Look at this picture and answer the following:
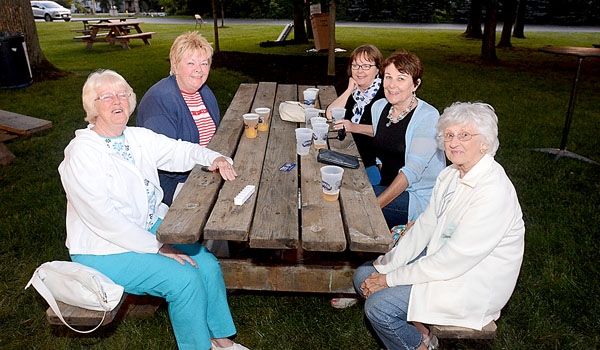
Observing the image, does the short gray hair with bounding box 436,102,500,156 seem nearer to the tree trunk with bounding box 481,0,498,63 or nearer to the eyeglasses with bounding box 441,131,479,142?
the eyeglasses with bounding box 441,131,479,142

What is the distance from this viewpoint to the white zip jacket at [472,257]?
7.08ft

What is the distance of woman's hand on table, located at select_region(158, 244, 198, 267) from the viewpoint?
2588 millimetres

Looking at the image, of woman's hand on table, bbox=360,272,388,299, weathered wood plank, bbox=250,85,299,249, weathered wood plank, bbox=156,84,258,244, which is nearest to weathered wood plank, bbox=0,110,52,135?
weathered wood plank, bbox=156,84,258,244

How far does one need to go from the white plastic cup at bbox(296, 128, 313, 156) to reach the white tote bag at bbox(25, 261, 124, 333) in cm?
157

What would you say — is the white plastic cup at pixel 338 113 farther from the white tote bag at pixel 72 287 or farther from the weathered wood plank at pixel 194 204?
the white tote bag at pixel 72 287

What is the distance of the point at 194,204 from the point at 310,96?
2217 mm

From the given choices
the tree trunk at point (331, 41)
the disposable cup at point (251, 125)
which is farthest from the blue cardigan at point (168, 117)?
the tree trunk at point (331, 41)

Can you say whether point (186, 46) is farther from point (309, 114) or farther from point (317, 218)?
point (317, 218)

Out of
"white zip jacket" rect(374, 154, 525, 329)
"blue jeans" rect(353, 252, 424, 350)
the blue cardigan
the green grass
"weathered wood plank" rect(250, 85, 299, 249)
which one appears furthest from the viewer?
the blue cardigan

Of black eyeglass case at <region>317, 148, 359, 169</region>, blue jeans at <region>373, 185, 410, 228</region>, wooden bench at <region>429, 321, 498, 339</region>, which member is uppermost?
black eyeglass case at <region>317, 148, 359, 169</region>

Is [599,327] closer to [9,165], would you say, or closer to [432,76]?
[9,165]

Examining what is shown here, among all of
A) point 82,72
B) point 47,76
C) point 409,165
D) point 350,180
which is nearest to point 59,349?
point 350,180

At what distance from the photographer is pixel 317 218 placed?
2.44 metres

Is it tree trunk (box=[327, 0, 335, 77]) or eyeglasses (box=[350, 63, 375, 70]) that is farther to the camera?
tree trunk (box=[327, 0, 335, 77])
